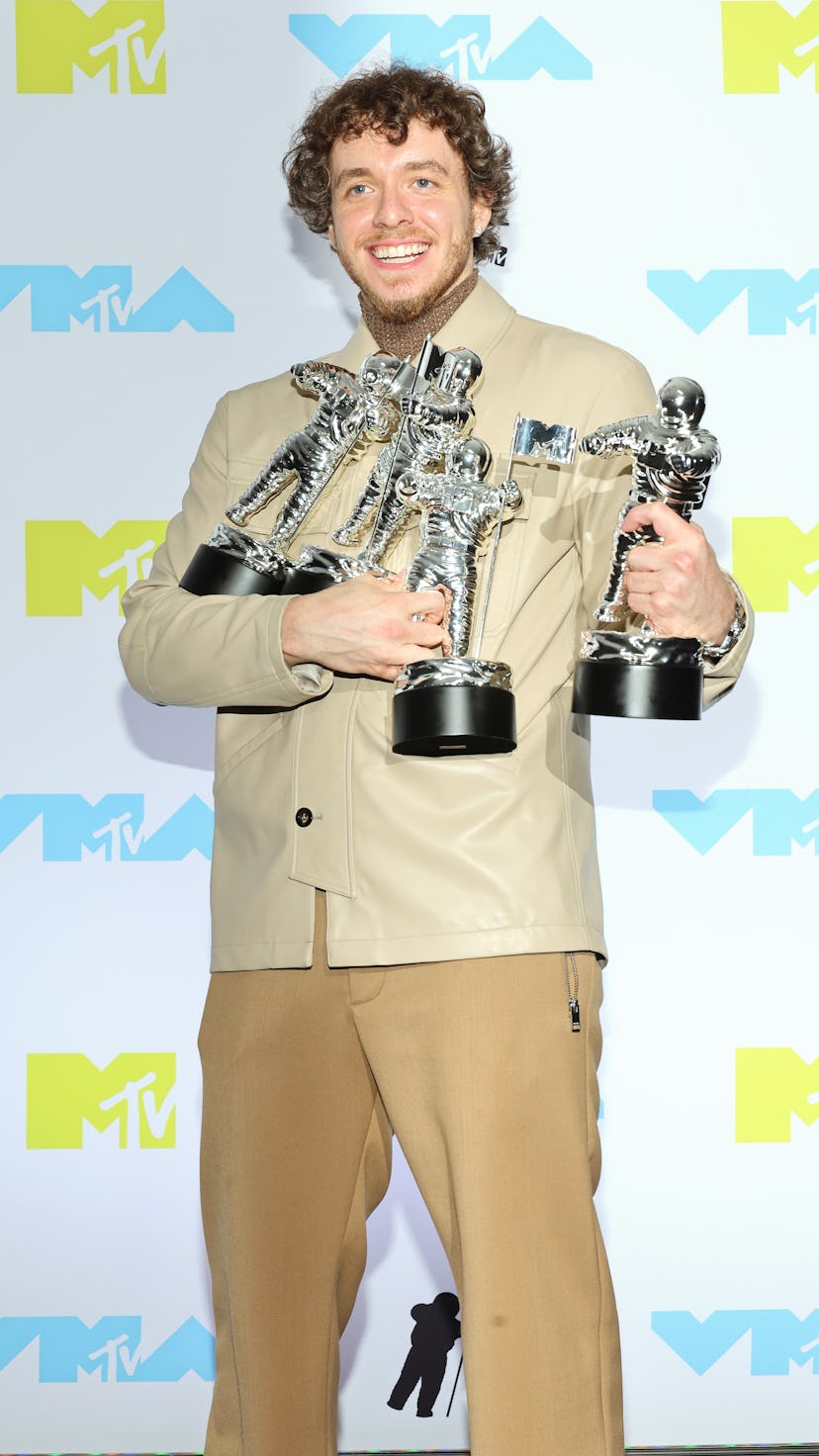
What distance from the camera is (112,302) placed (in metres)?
2.13

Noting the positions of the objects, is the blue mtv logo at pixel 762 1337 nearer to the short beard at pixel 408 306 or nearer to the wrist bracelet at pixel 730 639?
the wrist bracelet at pixel 730 639

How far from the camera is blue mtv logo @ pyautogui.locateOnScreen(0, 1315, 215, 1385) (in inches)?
83.0

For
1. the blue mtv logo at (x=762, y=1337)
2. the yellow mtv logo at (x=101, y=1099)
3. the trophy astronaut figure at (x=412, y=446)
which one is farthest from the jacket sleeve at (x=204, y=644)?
the blue mtv logo at (x=762, y=1337)

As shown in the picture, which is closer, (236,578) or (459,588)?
(459,588)

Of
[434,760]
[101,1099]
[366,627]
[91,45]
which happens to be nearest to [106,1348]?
[101,1099]

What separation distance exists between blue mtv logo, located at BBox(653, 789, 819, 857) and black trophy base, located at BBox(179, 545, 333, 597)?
0.80m

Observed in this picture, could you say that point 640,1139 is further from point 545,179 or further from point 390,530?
point 545,179

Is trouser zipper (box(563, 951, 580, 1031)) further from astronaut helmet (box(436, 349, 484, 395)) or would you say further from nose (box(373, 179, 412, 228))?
nose (box(373, 179, 412, 228))

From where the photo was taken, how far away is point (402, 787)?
4.60 ft

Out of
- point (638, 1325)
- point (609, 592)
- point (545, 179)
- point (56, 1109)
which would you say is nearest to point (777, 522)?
point (545, 179)

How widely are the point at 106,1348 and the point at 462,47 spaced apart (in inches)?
69.4

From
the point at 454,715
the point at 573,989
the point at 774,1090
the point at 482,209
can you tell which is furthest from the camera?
the point at 774,1090

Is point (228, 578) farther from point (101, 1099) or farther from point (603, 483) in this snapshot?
point (101, 1099)

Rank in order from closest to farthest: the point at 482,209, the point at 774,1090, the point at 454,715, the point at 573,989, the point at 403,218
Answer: the point at 454,715 < the point at 573,989 < the point at 403,218 < the point at 482,209 < the point at 774,1090
